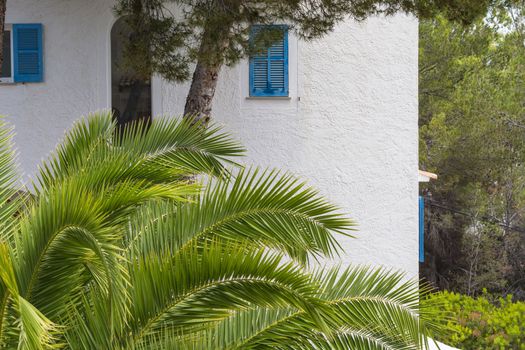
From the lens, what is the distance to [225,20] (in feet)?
31.8

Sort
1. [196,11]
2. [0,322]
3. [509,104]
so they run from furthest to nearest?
[509,104] < [196,11] < [0,322]

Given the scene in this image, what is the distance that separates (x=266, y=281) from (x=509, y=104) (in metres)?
21.5

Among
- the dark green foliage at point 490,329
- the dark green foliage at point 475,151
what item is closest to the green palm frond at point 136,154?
the dark green foliage at point 490,329

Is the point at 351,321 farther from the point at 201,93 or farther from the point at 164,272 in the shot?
the point at 201,93

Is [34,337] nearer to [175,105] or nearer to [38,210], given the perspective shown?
[38,210]

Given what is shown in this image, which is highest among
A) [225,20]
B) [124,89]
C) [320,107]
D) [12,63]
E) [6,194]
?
[225,20]

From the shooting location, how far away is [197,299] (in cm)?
535

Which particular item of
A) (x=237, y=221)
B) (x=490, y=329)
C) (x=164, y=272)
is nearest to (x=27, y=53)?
(x=237, y=221)

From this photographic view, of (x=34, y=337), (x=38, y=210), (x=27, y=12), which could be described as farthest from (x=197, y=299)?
(x=27, y=12)

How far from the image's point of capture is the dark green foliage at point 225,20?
387 inches

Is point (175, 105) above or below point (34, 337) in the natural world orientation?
above

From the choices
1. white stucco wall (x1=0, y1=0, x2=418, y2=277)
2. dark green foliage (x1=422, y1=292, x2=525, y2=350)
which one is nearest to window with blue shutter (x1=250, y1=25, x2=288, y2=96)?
white stucco wall (x1=0, y1=0, x2=418, y2=277)

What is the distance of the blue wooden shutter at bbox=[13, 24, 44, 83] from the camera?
11.5 meters

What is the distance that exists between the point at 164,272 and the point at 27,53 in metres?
6.92
